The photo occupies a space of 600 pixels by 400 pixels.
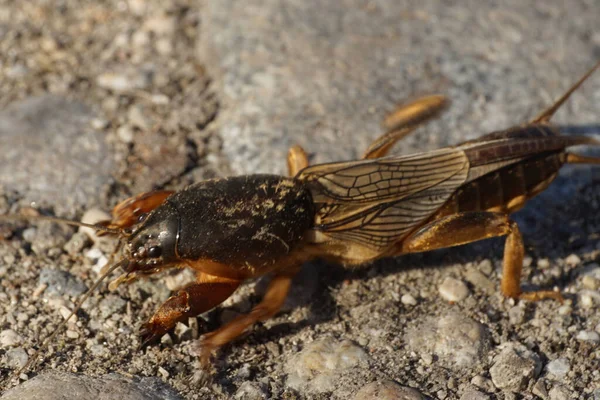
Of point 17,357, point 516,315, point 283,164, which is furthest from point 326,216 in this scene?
point 17,357

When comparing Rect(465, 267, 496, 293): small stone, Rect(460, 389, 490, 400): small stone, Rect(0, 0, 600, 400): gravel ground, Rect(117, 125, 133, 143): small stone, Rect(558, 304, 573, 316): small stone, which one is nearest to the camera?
Rect(460, 389, 490, 400): small stone

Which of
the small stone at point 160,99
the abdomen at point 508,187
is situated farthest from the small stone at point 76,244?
the abdomen at point 508,187

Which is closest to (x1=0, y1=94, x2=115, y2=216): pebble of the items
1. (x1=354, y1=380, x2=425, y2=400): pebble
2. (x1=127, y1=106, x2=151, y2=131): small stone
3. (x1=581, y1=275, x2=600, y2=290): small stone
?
(x1=127, y1=106, x2=151, y2=131): small stone

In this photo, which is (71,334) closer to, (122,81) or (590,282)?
(122,81)

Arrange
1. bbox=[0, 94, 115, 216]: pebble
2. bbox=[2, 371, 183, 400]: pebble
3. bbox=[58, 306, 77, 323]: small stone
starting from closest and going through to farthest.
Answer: bbox=[2, 371, 183, 400]: pebble, bbox=[58, 306, 77, 323]: small stone, bbox=[0, 94, 115, 216]: pebble

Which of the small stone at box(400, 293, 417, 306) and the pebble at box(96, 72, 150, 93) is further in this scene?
the pebble at box(96, 72, 150, 93)

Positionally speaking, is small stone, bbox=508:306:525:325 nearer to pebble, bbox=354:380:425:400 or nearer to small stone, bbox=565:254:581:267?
small stone, bbox=565:254:581:267

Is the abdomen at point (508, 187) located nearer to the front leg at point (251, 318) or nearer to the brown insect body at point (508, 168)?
the brown insect body at point (508, 168)
